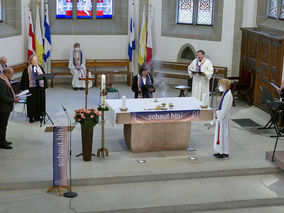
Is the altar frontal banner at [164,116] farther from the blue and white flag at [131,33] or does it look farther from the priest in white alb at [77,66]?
the blue and white flag at [131,33]

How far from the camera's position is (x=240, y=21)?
53.9 ft

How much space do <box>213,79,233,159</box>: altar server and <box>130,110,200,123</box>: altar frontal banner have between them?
0.51 meters

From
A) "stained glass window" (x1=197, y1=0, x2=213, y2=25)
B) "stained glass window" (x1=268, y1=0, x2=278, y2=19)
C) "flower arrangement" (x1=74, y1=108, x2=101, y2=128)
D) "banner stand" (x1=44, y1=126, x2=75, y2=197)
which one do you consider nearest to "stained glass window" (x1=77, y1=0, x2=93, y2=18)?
"stained glass window" (x1=197, y1=0, x2=213, y2=25)

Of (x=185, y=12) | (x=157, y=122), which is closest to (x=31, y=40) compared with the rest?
(x=185, y=12)

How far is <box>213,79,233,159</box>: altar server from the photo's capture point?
10633mm

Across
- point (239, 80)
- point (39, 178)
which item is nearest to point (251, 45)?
point (239, 80)

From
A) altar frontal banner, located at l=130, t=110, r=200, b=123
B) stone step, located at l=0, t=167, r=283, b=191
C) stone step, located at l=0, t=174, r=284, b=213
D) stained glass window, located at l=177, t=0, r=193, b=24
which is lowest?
stone step, located at l=0, t=174, r=284, b=213

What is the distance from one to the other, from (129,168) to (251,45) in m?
Result: 7.06

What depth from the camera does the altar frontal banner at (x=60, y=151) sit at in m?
8.90

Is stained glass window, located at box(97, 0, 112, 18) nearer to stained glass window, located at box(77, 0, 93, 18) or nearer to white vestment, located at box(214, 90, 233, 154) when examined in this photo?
stained glass window, located at box(77, 0, 93, 18)

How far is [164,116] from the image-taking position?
1096cm

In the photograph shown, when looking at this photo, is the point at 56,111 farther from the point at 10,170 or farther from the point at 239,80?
the point at 239,80

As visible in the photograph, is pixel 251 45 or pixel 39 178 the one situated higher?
pixel 251 45

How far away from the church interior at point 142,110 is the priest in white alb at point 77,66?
0.12 feet
